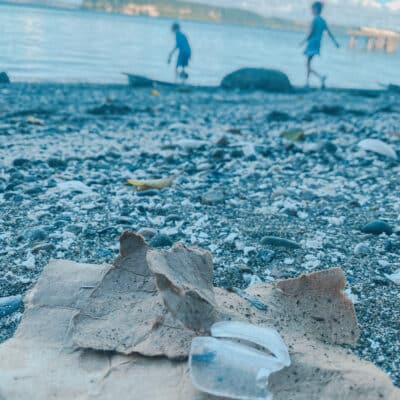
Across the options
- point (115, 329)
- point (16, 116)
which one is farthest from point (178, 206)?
point (16, 116)

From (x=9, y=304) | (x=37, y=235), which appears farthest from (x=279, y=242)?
(x=9, y=304)

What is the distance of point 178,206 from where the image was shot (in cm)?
436

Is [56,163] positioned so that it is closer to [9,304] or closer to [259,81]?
[9,304]

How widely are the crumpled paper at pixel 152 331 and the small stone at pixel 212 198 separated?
68.8 inches

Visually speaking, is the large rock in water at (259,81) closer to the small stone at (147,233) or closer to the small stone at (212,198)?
the small stone at (212,198)

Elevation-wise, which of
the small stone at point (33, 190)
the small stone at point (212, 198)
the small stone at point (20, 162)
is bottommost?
the small stone at point (20, 162)

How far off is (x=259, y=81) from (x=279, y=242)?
12807 mm

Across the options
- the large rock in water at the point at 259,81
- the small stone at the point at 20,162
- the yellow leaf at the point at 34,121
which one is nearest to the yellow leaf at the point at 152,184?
the small stone at the point at 20,162

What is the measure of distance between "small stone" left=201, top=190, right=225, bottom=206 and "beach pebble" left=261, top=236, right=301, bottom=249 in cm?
96

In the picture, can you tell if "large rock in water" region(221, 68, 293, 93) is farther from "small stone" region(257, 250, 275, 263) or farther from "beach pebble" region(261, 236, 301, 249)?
"small stone" region(257, 250, 275, 263)

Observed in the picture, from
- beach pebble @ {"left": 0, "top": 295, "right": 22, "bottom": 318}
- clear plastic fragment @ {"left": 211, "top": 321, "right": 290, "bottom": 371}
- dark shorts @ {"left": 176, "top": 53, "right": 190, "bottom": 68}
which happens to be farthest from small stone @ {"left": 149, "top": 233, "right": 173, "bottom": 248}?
dark shorts @ {"left": 176, "top": 53, "right": 190, "bottom": 68}

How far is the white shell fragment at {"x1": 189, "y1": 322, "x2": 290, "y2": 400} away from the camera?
5.87 ft

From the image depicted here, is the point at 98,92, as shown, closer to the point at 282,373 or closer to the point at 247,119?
the point at 247,119

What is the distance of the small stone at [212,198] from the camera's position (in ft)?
14.7
